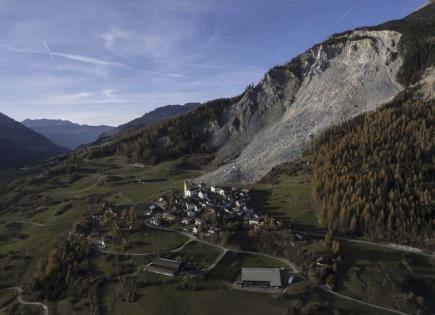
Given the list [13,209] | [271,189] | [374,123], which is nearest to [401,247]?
[271,189]

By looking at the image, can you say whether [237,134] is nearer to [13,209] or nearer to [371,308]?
[13,209]

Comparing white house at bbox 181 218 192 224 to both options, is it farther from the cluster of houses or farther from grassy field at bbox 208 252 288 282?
grassy field at bbox 208 252 288 282

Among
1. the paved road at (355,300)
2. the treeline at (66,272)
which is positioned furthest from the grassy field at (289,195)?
the treeline at (66,272)

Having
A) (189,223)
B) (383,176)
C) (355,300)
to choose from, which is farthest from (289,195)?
(355,300)

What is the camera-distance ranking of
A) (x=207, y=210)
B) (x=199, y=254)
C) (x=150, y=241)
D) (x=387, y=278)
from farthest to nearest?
(x=207, y=210)
(x=150, y=241)
(x=199, y=254)
(x=387, y=278)

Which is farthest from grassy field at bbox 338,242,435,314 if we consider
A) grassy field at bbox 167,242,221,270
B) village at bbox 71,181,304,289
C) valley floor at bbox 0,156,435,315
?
grassy field at bbox 167,242,221,270

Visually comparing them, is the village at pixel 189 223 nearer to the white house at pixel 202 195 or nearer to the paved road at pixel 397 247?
the white house at pixel 202 195

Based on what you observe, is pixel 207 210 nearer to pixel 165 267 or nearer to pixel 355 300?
pixel 165 267
